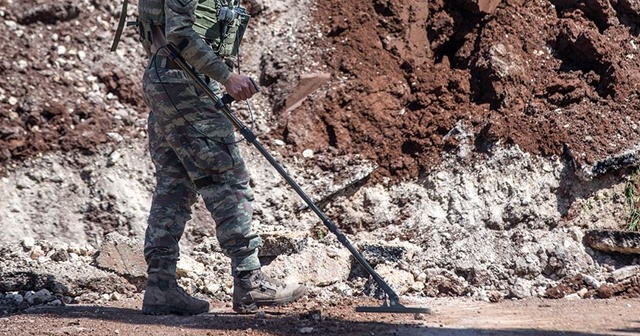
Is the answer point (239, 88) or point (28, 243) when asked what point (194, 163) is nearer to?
point (239, 88)

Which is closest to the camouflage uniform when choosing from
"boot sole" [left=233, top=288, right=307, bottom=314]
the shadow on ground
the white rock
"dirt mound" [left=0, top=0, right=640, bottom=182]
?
"boot sole" [left=233, top=288, right=307, bottom=314]

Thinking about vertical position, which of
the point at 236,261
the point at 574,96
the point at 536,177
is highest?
the point at 574,96

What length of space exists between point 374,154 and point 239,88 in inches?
104

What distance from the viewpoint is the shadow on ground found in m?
4.21

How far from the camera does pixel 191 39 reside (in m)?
4.52

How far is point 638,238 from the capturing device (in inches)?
223

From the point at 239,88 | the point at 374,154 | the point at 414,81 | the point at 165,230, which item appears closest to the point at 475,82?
the point at 414,81

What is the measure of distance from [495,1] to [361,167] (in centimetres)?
180

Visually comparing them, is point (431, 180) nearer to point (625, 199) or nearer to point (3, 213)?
point (625, 199)

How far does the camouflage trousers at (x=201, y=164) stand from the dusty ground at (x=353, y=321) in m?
0.35

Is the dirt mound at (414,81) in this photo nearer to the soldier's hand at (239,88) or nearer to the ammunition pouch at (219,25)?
the ammunition pouch at (219,25)

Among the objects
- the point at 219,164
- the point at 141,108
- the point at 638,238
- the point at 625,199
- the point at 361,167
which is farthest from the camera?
the point at 141,108

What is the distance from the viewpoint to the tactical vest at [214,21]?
472 centimetres

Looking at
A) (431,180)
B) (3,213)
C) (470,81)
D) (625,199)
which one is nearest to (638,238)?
(625,199)
